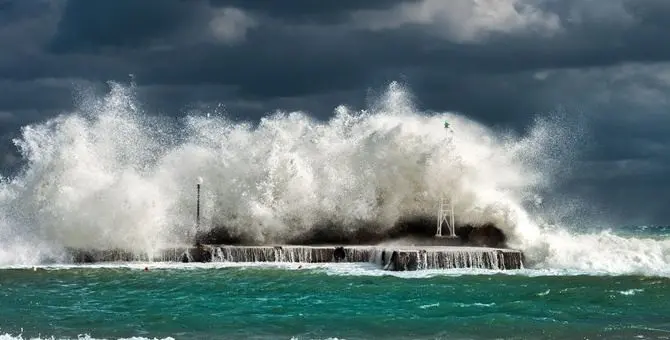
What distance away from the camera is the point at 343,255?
93.0 feet

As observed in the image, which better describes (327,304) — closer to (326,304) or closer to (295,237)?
(326,304)

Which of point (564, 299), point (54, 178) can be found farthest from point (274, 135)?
point (564, 299)

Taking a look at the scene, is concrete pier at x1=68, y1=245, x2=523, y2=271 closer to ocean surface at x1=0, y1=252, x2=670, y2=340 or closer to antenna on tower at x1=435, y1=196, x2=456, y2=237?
ocean surface at x1=0, y1=252, x2=670, y2=340

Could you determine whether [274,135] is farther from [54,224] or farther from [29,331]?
[29,331]

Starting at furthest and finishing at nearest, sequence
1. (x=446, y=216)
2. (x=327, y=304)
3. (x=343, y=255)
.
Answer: (x=446, y=216), (x=343, y=255), (x=327, y=304)

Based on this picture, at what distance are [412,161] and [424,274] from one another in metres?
8.67

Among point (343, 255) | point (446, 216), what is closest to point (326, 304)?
point (343, 255)

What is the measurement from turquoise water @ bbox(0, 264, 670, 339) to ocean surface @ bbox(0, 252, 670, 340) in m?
0.02

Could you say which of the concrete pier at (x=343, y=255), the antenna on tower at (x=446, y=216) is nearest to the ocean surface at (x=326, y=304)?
the concrete pier at (x=343, y=255)

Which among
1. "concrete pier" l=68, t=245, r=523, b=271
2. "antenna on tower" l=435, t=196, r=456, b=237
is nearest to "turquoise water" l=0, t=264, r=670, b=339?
"concrete pier" l=68, t=245, r=523, b=271

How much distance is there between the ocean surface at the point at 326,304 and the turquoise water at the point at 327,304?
24mm

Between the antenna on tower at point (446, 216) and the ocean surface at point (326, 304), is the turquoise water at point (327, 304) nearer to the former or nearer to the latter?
the ocean surface at point (326, 304)

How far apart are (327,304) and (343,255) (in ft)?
29.3

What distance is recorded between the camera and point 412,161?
33031 millimetres
